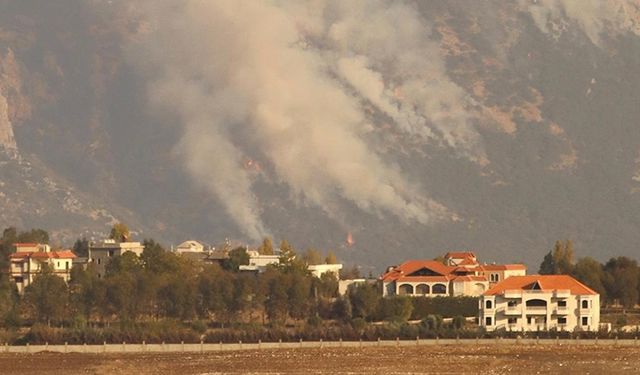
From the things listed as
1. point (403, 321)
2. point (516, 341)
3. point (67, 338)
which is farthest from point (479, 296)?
point (67, 338)

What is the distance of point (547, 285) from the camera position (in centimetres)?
18900

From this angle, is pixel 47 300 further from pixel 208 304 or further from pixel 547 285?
pixel 547 285

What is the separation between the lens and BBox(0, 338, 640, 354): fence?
17375cm

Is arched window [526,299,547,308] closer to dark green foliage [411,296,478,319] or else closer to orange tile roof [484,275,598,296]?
orange tile roof [484,275,598,296]

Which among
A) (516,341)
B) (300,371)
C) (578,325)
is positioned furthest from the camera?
(578,325)

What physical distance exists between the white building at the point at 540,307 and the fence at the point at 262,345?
37.9ft

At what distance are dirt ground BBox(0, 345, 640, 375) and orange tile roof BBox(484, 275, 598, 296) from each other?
1641cm

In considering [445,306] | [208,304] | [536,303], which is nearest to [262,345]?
[208,304]

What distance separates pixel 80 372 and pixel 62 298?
35150 millimetres

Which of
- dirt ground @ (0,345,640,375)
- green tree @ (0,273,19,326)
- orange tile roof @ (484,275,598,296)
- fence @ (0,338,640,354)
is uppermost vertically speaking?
orange tile roof @ (484,275,598,296)

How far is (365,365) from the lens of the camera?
160m

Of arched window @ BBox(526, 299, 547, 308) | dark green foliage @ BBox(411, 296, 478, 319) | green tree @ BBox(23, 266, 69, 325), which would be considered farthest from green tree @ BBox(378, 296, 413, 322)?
green tree @ BBox(23, 266, 69, 325)

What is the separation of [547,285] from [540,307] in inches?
71.8

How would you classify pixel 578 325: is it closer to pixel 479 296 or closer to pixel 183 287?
pixel 479 296
